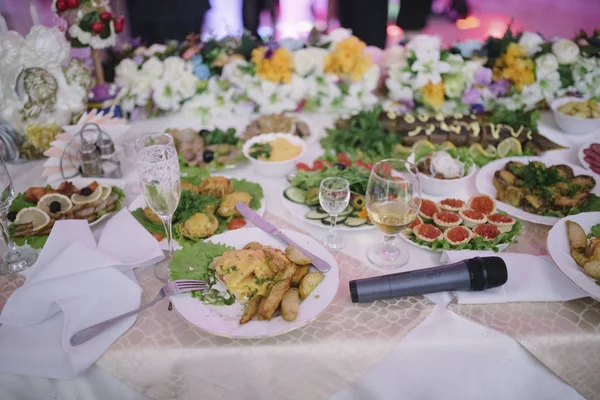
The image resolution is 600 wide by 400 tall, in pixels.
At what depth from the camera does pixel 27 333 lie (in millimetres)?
1336

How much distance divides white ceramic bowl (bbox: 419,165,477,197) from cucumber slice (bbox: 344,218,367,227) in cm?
39

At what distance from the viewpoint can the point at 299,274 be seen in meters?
1.46

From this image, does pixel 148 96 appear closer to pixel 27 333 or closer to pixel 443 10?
pixel 27 333

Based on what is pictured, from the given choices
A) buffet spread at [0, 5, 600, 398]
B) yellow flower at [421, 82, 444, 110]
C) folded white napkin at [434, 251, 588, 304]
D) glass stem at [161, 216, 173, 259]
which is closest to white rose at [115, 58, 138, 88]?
buffet spread at [0, 5, 600, 398]

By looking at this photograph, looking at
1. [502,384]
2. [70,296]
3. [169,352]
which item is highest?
[70,296]

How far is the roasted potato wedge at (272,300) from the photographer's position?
4.36 ft


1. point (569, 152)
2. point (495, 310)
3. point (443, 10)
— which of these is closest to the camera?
point (495, 310)

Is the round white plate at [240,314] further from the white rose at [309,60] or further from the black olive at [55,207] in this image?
the white rose at [309,60]

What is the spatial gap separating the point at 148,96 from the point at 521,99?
7.53 feet

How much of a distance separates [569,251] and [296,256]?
2.99 ft

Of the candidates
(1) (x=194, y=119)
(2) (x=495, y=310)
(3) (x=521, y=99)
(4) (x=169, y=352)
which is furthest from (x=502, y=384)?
(1) (x=194, y=119)

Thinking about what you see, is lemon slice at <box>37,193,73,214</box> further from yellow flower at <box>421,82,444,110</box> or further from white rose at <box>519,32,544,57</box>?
white rose at <box>519,32,544,57</box>

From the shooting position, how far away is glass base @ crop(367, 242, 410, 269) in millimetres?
1652

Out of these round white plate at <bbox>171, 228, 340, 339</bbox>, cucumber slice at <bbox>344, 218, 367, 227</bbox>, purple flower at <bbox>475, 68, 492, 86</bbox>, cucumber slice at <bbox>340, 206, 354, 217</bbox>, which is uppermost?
purple flower at <bbox>475, 68, 492, 86</bbox>
